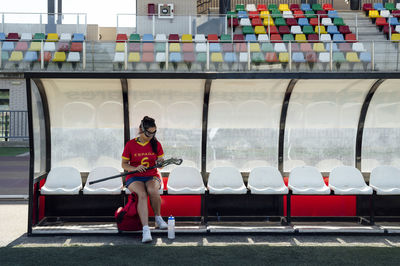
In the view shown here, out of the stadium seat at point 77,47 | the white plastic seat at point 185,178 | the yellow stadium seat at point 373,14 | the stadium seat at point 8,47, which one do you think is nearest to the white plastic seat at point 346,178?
the white plastic seat at point 185,178

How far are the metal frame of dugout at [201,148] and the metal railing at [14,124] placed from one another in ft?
42.8

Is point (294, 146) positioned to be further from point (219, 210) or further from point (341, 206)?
point (219, 210)

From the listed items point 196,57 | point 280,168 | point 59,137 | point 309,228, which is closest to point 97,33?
point 196,57

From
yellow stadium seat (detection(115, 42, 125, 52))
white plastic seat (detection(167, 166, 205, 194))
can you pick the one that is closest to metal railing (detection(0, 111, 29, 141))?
yellow stadium seat (detection(115, 42, 125, 52))

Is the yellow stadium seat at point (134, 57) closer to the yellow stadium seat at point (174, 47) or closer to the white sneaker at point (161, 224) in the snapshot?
the yellow stadium seat at point (174, 47)

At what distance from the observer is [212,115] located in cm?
657

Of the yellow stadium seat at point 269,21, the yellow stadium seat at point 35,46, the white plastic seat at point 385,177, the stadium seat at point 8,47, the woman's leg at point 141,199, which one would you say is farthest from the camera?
the yellow stadium seat at point 269,21

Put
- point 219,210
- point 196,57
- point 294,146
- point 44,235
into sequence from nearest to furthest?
point 44,235, point 219,210, point 294,146, point 196,57

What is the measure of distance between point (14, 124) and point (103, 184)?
14.0m

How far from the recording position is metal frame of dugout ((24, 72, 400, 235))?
17.7 ft

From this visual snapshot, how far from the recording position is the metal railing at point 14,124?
18047 millimetres

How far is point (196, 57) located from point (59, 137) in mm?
7837

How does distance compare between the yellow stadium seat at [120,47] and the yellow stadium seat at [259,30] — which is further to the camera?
the yellow stadium seat at [259,30]

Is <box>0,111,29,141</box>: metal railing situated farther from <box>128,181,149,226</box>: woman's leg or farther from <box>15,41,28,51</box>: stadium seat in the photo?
<box>128,181,149,226</box>: woman's leg
